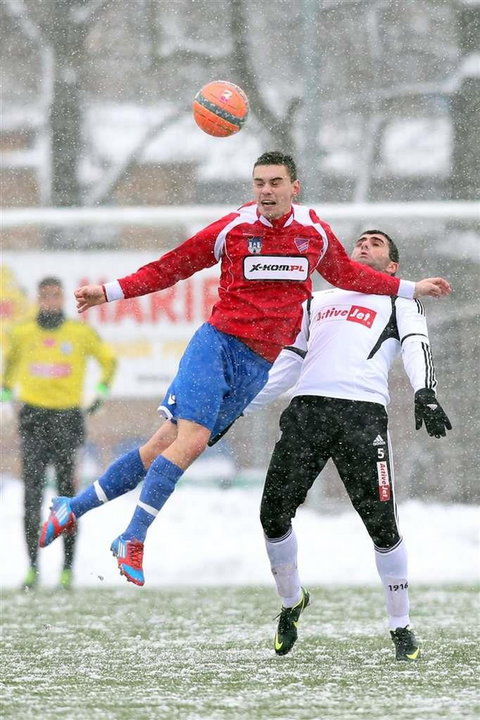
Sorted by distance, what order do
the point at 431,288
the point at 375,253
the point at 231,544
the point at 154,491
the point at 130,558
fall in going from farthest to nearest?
the point at 231,544 < the point at 375,253 < the point at 431,288 < the point at 154,491 < the point at 130,558

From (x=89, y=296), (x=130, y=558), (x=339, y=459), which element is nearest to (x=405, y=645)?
(x=339, y=459)

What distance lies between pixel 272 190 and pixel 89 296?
2.76 feet

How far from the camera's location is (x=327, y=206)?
1053 centimetres

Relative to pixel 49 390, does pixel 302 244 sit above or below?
above

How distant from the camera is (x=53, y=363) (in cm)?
923

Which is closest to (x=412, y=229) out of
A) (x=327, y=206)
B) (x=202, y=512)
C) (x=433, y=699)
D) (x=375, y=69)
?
(x=327, y=206)

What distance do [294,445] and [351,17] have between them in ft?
22.6

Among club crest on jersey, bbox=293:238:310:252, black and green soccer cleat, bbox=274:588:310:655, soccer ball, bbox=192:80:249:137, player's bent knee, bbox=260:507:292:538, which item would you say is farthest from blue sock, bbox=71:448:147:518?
soccer ball, bbox=192:80:249:137

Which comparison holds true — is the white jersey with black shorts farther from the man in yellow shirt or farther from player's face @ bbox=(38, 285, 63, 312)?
player's face @ bbox=(38, 285, 63, 312)

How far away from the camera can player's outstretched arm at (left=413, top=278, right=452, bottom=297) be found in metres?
5.87

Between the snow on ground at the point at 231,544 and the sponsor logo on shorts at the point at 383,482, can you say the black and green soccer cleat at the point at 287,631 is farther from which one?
the snow on ground at the point at 231,544

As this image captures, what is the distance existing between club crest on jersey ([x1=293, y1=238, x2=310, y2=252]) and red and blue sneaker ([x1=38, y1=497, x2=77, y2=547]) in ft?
4.60

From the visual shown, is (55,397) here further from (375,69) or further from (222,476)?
(375,69)

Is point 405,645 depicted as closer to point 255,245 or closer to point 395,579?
point 395,579
